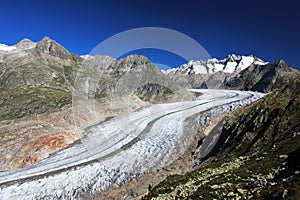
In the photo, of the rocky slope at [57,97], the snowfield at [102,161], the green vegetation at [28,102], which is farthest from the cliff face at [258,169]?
the green vegetation at [28,102]

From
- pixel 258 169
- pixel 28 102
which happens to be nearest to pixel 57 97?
pixel 28 102

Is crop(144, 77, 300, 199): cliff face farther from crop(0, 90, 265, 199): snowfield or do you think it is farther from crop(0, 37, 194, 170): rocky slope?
crop(0, 37, 194, 170): rocky slope

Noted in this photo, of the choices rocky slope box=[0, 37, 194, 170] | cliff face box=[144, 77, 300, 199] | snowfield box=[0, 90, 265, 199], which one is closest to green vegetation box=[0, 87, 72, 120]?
rocky slope box=[0, 37, 194, 170]

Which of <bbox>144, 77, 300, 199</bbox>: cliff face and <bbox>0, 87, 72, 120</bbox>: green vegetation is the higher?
<bbox>0, 87, 72, 120</bbox>: green vegetation

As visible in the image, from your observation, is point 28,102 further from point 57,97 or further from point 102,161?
point 102,161

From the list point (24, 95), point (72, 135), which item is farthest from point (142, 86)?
point (72, 135)
